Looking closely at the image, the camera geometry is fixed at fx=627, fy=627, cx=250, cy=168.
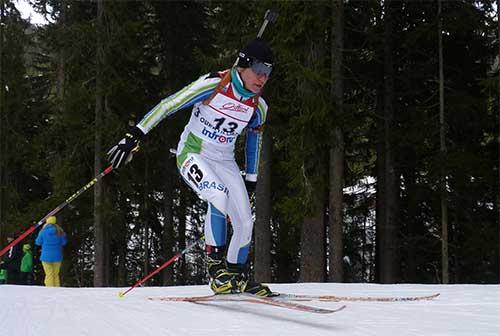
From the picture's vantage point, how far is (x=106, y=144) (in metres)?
16.3

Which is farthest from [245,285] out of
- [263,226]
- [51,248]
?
[263,226]

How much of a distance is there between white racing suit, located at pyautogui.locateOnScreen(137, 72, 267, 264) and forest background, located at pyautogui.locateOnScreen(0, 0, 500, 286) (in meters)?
7.95

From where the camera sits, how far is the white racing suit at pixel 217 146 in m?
4.95

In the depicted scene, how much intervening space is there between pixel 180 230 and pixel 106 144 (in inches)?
274

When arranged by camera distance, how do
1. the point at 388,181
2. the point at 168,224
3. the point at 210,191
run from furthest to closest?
the point at 168,224 → the point at 388,181 → the point at 210,191

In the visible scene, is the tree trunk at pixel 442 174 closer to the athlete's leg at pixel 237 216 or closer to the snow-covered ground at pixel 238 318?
the snow-covered ground at pixel 238 318

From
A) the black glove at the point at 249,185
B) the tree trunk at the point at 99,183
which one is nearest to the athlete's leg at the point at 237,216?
the black glove at the point at 249,185

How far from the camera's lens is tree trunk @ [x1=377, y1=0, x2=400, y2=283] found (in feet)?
53.4

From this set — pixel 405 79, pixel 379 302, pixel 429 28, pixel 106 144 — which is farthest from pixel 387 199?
pixel 379 302

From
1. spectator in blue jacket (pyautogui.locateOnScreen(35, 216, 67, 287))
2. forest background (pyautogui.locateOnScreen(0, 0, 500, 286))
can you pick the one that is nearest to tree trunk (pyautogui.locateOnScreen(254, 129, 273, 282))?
forest background (pyautogui.locateOnScreen(0, 0, 500, 286))

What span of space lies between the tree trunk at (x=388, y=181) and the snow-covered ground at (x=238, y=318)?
11.4m

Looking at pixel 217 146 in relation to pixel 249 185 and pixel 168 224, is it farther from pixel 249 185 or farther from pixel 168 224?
pixel 168 224

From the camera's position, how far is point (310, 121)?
42.9 ft

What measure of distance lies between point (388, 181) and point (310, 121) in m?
4.32
